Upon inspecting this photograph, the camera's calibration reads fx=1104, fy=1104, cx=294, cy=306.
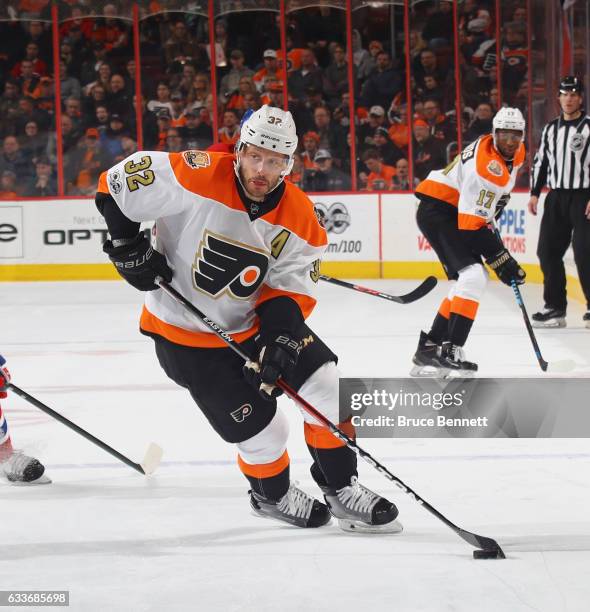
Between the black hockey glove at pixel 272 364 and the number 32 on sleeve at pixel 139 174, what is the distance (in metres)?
0.42

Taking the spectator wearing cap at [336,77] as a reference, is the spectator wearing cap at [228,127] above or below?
below

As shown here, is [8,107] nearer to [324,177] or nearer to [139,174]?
[324,177]

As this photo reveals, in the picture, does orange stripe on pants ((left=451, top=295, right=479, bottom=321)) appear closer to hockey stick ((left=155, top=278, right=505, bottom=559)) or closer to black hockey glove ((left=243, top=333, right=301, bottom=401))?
hockey stick ((left=155, top=278, right=505, bottom=559))

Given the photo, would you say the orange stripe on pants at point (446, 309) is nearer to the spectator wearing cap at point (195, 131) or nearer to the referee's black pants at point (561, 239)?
the referee's black pants at point (561, 239)

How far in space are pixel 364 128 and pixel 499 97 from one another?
3.52ft

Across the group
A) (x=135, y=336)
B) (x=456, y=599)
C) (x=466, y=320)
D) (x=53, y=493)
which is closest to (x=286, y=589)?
Result: (x=456, y=599)

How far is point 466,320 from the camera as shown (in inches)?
166

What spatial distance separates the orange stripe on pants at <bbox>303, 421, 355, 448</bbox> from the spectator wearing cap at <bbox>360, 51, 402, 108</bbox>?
657cm

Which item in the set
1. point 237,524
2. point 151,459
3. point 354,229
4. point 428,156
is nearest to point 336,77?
point 428,156

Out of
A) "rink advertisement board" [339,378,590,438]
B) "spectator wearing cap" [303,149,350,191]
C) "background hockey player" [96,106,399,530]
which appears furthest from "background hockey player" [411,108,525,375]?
"spectator wearing cap" [303,149,350,191]

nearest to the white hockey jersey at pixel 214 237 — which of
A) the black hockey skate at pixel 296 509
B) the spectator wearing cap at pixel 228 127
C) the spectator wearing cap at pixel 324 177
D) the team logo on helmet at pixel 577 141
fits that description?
the black hockey skate at pixel 296 509

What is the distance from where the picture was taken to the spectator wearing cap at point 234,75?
8.91 m

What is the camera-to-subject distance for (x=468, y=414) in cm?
354

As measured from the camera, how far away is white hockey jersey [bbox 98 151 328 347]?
2340mm
